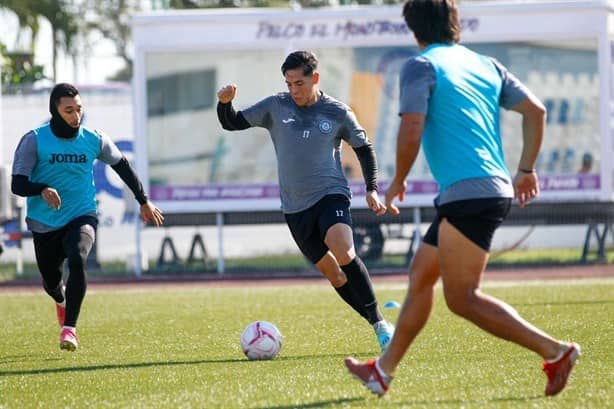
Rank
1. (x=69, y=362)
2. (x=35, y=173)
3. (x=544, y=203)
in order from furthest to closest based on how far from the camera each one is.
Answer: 1. (x=544, y=203)
2. (x=35, y=173)
3. (x=69, y=362)

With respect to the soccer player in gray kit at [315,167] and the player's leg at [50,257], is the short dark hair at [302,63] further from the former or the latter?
the player's leg at [50,257]

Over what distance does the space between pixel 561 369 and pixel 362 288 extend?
2.88m

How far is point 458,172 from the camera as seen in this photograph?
6.50 m

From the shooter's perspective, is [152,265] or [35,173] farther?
[152,265]

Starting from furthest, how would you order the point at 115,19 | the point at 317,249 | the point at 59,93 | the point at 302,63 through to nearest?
the point at 115,19 < the point at 59,93 < the point at 317,249 < the point at 302,63

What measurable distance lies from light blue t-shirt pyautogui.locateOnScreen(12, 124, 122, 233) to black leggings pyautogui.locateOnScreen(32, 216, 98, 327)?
83 millimetres

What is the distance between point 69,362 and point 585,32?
53.0ft

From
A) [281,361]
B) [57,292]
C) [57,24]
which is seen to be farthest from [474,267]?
[57,24]

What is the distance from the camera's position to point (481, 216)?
6.46 meters

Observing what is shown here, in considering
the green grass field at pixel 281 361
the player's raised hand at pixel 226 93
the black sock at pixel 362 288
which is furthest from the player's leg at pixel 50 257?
the black sock at pixel 362 288

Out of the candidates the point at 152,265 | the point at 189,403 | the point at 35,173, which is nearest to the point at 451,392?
the point at 189,403

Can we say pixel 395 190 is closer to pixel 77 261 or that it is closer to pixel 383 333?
pixel 383 333

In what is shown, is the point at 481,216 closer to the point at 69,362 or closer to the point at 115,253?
the point at 69,362

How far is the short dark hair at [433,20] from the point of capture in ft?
21.3
